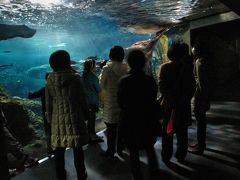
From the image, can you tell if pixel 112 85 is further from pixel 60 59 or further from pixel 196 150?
pixel 196 150

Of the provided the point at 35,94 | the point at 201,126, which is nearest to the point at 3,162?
the point at 35,94

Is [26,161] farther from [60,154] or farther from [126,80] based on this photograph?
[126,80]

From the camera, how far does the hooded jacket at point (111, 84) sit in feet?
14.8

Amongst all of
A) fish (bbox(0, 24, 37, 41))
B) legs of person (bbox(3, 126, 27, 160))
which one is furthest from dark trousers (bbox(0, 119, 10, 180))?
fish (bbox(0, 24, 37, 41))

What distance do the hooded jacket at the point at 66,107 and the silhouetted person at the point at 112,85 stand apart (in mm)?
1111

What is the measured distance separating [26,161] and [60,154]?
144 cm

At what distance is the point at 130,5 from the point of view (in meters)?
7.18

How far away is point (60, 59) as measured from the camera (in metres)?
3.37

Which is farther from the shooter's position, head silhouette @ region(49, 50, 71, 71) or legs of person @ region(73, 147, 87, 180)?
legs of person @ region(73, 147, 87, 180)

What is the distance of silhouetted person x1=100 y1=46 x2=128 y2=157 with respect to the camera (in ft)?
14.7

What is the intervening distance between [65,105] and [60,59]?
1.91 ft

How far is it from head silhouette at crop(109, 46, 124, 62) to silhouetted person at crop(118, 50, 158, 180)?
3.77 feet

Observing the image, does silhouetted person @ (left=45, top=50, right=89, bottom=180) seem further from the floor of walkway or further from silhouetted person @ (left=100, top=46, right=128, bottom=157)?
silhouetted person @ (left=100, top=46, right=128, bottom=157)

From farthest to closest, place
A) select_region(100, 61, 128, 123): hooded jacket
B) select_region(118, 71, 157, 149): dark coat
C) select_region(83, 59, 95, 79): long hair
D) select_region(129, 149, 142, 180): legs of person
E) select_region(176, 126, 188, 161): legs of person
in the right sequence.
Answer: select_region(83, 59, 95, 79): long hair
select_region(100, 61, 128, 123): hooded jacket
select_region(176, 126, 188, 161): legs of person
select_region(129, 149, 142, 180): legs of person
select_region(118, 71, 157, 149): dark coat
